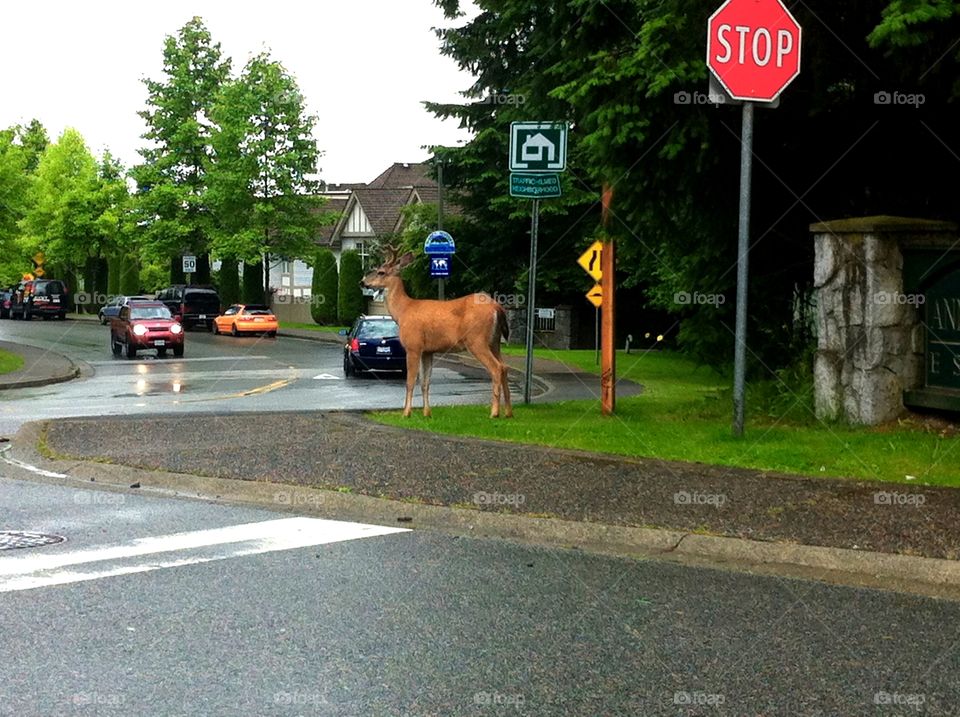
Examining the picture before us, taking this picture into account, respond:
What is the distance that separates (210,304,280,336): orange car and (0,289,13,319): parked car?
73.4 feet

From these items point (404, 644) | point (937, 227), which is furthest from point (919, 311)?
point (404, 644)

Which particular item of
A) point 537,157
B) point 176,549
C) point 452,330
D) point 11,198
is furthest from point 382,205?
point 176,549

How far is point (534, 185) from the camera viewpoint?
16.4 m

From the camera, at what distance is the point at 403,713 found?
15.7ft

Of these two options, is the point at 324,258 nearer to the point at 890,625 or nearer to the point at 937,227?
the point at 937,227

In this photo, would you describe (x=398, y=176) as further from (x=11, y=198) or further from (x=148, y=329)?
(x=11, y=198)

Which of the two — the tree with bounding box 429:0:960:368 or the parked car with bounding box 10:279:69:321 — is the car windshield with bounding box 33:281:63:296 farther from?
the tree with bounding box 429:0:960:368

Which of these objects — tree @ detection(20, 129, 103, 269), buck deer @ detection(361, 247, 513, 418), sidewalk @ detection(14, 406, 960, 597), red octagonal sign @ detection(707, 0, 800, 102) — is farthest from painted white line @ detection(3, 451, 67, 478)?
tree @ detection(20, 129, 103, 269)

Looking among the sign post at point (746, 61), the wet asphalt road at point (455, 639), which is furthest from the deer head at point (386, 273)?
the wet asphalt road at point (455, 639)

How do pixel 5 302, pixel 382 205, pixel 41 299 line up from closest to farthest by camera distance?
pixel 41 299 → pixel 5 302 → pixel 382 205

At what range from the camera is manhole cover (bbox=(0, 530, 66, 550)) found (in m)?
7.88

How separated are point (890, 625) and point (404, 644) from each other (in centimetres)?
250

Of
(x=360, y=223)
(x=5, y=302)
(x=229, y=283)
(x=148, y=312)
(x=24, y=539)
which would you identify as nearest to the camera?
(x=24, y=539)

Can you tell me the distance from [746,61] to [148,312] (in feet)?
94.7
